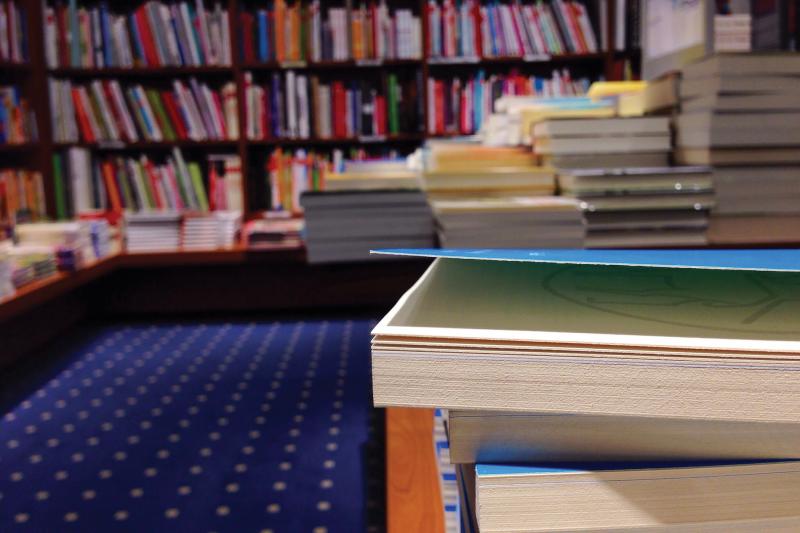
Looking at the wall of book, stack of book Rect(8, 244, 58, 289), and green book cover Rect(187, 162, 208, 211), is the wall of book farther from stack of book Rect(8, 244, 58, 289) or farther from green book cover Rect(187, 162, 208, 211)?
stack of book Rect(8, 244, 58, 289)

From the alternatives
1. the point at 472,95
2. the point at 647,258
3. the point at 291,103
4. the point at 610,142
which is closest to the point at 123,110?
the point at 291,103

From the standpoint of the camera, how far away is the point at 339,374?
7.88 feet

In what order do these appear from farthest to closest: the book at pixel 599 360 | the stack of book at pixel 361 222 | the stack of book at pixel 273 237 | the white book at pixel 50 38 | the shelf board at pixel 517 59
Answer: the shelf board at pixel 517 59
the white book at pixel 50 38
the stack of book at pixel 273 237
the stack of book at pixel 361 222
the book at pixel 599 360

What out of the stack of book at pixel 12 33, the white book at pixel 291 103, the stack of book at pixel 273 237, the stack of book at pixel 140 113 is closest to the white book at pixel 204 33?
the stack of book at pixel 140 113

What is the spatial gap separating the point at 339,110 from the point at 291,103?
0.80ft

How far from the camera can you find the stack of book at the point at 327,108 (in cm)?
383

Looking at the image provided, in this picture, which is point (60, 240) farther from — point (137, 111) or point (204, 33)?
point (204, 33)

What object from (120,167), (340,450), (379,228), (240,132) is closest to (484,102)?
(240,132)

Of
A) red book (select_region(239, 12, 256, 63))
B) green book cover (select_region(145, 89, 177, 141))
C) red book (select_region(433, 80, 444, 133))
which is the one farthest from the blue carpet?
red book (select_region(239, 12, 256, 63))

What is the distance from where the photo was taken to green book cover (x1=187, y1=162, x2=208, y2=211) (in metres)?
3.85

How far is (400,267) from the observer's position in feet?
11.3

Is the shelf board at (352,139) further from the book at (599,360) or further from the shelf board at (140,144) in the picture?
the book at (599,360)

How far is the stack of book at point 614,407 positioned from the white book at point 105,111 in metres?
3.81

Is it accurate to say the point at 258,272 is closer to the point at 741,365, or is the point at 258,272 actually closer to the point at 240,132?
the point at 240,132
